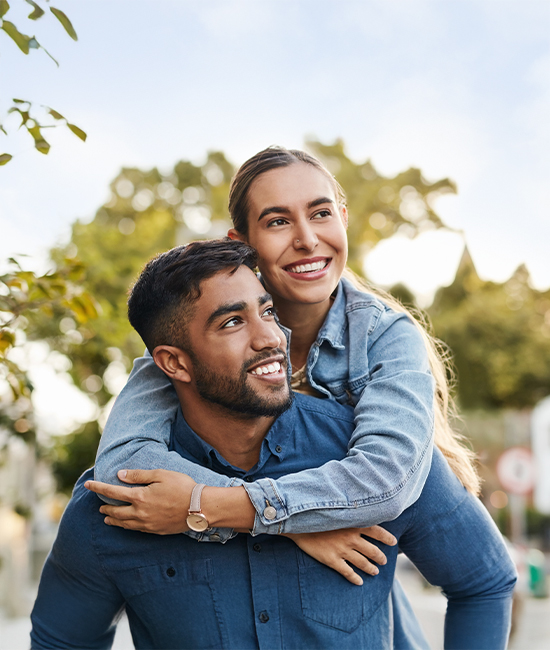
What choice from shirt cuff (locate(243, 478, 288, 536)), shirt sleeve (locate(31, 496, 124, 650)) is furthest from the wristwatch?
shirt sleeve (locate(31, 496, 124, 650))

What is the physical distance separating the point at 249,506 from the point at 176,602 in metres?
0.38

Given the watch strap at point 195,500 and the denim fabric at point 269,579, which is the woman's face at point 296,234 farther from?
the watch strap at point 195,500

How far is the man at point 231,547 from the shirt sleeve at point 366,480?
0.47 feet

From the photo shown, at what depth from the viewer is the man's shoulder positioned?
233 centimetres

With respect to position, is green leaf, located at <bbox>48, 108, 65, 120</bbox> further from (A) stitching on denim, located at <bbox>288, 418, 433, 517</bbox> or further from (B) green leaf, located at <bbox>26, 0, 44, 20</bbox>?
(A) stitching on denim, located at <bbox>288, 418, 433, 517</bbox>

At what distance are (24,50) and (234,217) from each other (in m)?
1.18

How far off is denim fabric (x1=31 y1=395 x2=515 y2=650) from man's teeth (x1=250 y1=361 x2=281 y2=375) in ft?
0.60

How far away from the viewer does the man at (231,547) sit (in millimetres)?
2100

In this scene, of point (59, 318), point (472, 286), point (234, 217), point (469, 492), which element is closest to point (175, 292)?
point (234, 217)

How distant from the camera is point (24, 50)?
1873mm

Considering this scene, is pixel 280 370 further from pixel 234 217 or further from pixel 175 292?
pixel 234 217

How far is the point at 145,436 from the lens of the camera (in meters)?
2.25

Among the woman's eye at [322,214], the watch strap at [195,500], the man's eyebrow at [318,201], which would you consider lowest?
the watch strap at [195,500]

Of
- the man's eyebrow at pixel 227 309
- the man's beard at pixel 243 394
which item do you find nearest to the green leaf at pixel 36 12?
the man's eyebrow at pixel 227 309
